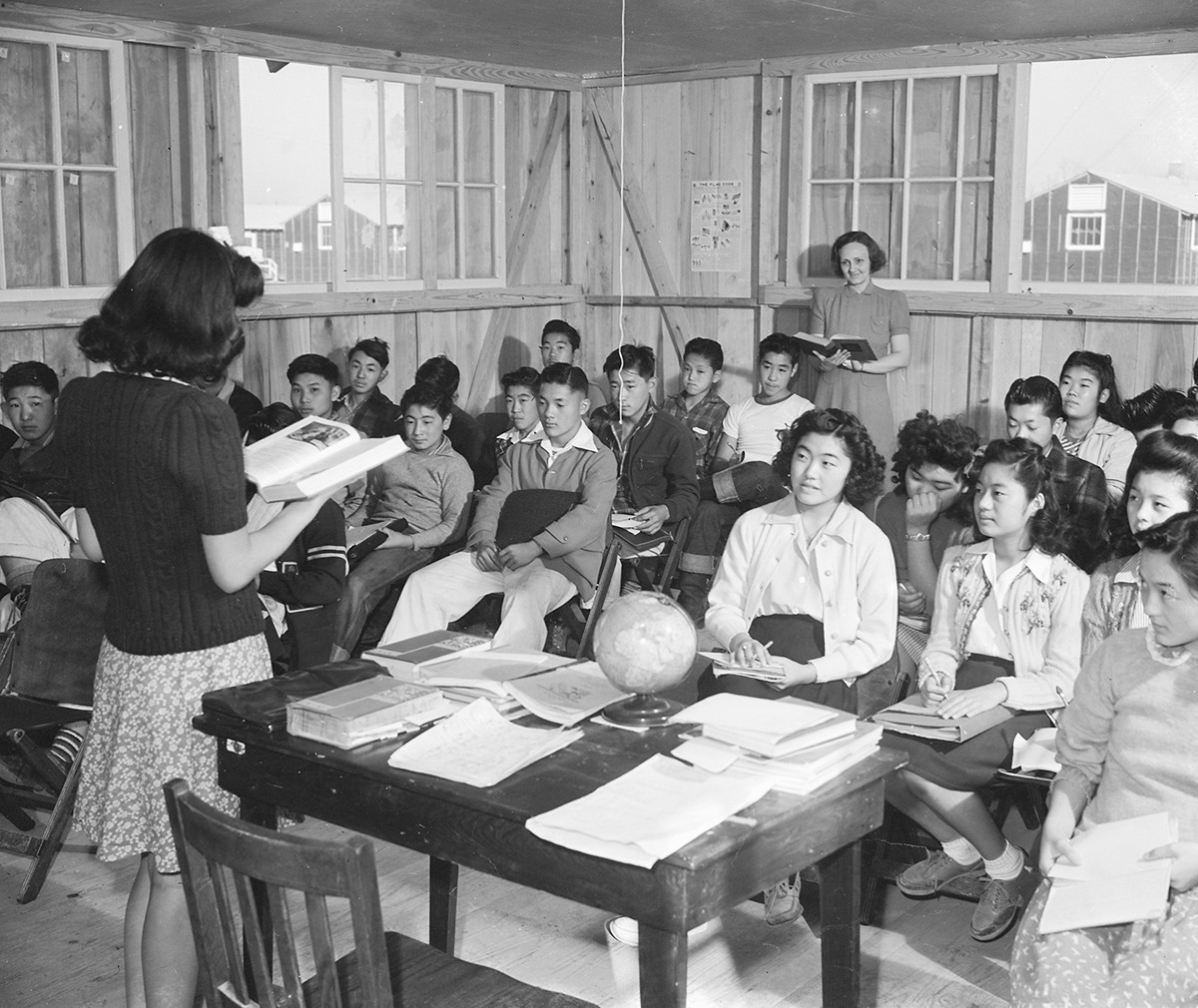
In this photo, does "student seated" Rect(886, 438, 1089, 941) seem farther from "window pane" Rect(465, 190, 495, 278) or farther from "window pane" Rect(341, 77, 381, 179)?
"window pane" Rect(465, 190, 495, 278)

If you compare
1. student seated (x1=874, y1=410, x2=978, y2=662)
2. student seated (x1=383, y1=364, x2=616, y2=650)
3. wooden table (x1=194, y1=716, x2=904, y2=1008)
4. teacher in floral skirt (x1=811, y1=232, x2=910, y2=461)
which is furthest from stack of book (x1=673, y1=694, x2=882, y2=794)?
teacher in floral skirt (x1=811, y1=232, x2=910, y2=461)

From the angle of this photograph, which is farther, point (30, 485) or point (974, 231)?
point (974, 231)

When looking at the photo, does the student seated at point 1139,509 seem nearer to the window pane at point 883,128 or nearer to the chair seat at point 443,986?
the chair seat at point 443,986

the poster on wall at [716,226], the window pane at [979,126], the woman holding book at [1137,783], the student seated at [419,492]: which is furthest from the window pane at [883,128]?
the woman holding book at [1137,783]

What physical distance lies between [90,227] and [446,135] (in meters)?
2.40

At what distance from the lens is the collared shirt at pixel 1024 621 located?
378 cm

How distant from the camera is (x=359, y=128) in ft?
26.8

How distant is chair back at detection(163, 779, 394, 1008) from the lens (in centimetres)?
197

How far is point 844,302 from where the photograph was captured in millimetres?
7875

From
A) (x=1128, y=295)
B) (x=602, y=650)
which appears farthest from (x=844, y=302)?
(x=602, y=650)

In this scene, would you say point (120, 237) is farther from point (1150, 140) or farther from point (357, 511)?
point (1150, 140)

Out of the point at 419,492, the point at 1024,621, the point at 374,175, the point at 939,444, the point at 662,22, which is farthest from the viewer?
the point at 374,175

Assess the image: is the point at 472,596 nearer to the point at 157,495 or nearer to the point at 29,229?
the point at 29,229

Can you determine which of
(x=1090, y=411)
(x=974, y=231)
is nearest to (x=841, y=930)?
(x=1090, y=411)
